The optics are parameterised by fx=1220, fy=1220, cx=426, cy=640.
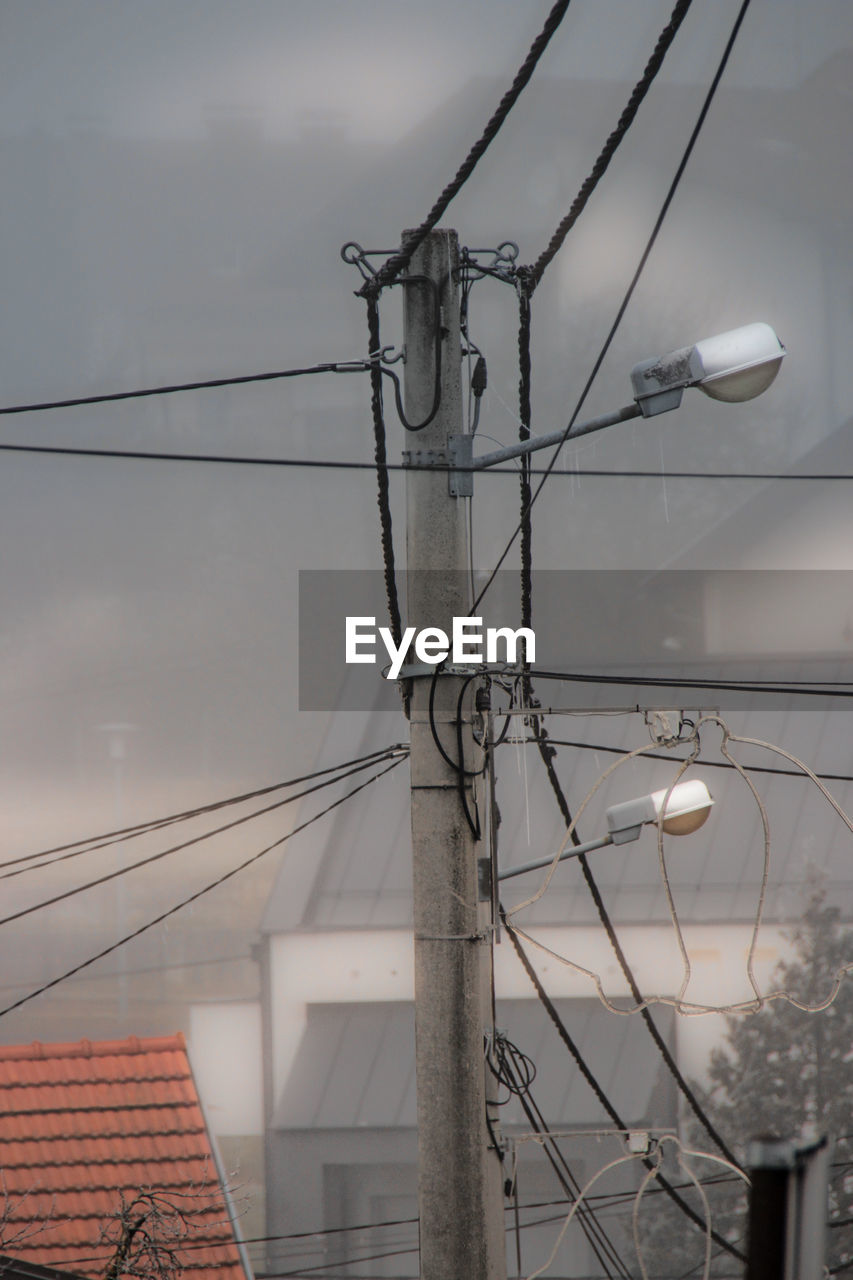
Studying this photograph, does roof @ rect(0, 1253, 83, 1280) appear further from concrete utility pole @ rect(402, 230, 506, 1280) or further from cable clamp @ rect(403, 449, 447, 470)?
cable clamp @ rect(403, 449, 447, 470)

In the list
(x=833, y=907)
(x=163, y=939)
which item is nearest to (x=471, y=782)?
(x=833, y=907)

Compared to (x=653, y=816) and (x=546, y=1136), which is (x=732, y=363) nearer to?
(x=653, y=816)

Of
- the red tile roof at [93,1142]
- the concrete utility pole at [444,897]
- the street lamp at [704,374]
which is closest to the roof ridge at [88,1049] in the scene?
the red tile roof at [93,1142]

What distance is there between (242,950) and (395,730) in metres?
4.05

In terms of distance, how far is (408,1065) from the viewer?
672 inches

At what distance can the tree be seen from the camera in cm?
1516

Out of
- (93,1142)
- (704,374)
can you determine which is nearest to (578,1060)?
(704,374)

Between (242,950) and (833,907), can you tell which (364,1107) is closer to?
(242,950)

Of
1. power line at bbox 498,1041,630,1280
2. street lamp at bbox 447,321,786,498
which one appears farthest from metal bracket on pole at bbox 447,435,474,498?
power line at bbox 498,1041,630,1280

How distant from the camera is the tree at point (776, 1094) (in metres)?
15.2

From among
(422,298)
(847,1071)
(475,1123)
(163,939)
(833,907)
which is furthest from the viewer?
(163,939)

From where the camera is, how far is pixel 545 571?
835 inches

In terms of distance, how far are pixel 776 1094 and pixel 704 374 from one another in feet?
44.5

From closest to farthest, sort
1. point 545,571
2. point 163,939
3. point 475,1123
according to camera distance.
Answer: point 475,1123
point 163,939
point 545,571
